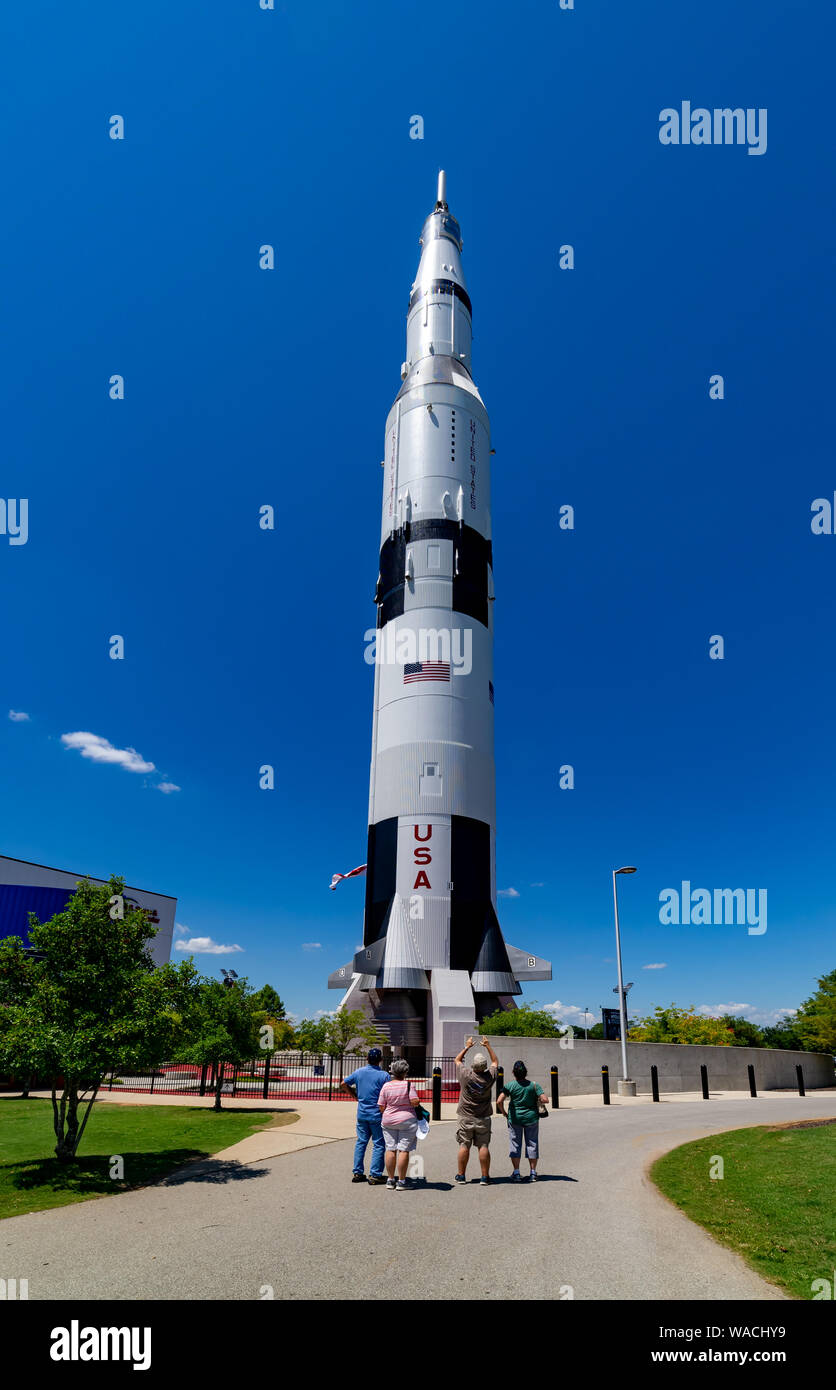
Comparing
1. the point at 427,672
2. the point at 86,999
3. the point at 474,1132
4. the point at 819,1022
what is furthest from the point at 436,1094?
the point at 819,1022

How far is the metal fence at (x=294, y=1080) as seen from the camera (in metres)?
24.0

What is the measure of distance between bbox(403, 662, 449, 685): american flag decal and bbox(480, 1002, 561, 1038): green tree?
15.9 m

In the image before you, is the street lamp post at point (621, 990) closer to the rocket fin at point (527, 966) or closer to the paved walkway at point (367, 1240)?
the rocket fin at point (527, 966)

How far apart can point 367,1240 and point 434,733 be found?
94.4 ft

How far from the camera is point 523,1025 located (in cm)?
2772

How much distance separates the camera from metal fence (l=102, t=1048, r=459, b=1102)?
78.7 feet

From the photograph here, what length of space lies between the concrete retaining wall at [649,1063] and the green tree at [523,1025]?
1.02m

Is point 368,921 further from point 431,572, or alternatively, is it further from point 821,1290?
point 821,1290

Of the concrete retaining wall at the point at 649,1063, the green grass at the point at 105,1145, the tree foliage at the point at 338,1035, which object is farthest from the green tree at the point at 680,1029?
the green grass at the point at 105,1145

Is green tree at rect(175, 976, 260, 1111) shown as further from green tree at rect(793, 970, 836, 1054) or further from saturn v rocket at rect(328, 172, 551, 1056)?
green tree at rect(793, 970, 836, 1054)

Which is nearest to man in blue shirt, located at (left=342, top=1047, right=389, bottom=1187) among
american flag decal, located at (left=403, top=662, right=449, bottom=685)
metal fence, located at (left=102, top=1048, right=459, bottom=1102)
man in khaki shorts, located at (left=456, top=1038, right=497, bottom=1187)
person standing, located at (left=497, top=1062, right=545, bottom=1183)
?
man in khaki shorts, located at (left=456, top=1038, right=497, bottom=1187)

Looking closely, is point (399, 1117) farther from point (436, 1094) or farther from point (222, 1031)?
point (222, 1031)

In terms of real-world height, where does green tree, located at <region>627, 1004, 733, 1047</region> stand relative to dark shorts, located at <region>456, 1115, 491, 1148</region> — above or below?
below

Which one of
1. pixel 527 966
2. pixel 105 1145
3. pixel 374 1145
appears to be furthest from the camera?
pixel 527 966
